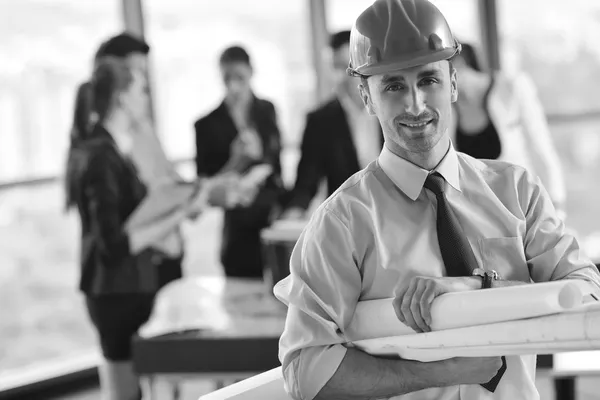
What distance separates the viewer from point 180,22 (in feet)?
14.5

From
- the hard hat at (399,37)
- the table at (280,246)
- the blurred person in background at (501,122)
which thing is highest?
the hard hat at (399,37)

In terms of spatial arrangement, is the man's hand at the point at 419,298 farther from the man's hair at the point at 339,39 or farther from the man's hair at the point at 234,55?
the man's hair at the point at 234,55

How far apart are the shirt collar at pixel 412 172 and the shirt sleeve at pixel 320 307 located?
0.10m

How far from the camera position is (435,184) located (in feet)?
3.81

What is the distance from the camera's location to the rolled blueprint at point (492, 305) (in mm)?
916

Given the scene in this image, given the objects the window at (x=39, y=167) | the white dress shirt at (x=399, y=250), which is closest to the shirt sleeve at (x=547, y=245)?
the white dress shirt at (x=399, y=250)

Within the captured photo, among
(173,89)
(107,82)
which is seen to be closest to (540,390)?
(107,82)

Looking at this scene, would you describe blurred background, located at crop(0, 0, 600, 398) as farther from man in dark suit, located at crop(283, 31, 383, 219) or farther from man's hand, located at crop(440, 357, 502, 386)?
man's hand, located at crop(440, 357, 502, 386)

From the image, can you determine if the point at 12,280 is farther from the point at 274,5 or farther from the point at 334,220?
the point at 334,220

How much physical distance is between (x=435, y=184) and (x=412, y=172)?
3 centimetres

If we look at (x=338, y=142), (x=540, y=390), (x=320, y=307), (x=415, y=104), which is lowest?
(x=540, y=390)

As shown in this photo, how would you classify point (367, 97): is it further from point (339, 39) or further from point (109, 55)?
point (339, 39)

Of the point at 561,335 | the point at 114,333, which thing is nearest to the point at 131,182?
the point at 114,333

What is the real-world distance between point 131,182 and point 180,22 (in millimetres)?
1837
